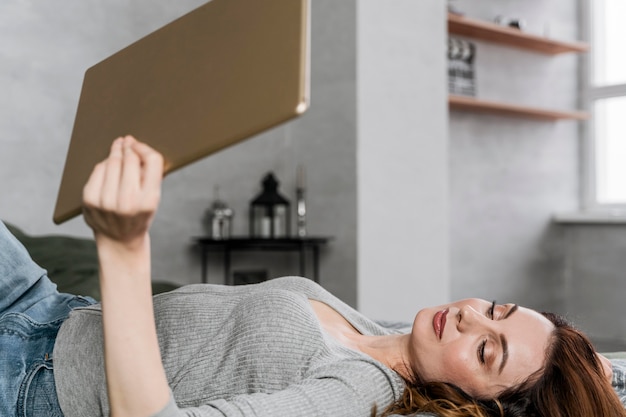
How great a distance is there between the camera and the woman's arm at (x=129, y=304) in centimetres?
82

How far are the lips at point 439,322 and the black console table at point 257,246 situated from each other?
2047 millimetres

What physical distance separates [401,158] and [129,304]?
296cm

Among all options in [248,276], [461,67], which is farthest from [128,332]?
[461,67]

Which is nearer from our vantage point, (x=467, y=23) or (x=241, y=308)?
(x=241, y=308)

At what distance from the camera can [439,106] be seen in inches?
153

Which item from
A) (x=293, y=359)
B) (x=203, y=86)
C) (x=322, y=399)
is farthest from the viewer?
(x=293, y=359)

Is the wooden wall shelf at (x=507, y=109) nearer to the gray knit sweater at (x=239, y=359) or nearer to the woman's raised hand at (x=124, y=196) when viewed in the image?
the gray knit sweater at (x=239, y=359)

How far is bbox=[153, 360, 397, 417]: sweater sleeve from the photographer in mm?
971

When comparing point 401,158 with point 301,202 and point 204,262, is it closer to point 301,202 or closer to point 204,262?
point 301,202

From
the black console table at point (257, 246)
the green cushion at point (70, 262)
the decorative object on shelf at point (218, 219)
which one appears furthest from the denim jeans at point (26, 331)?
the decorative object on shelf at point (218, 219)

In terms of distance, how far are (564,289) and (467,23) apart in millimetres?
2063

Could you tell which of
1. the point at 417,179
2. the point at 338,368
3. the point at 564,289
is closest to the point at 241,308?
the point at 338,368

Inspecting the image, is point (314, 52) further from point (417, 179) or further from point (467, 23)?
point (467, 23)

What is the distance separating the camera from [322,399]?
107 cm
